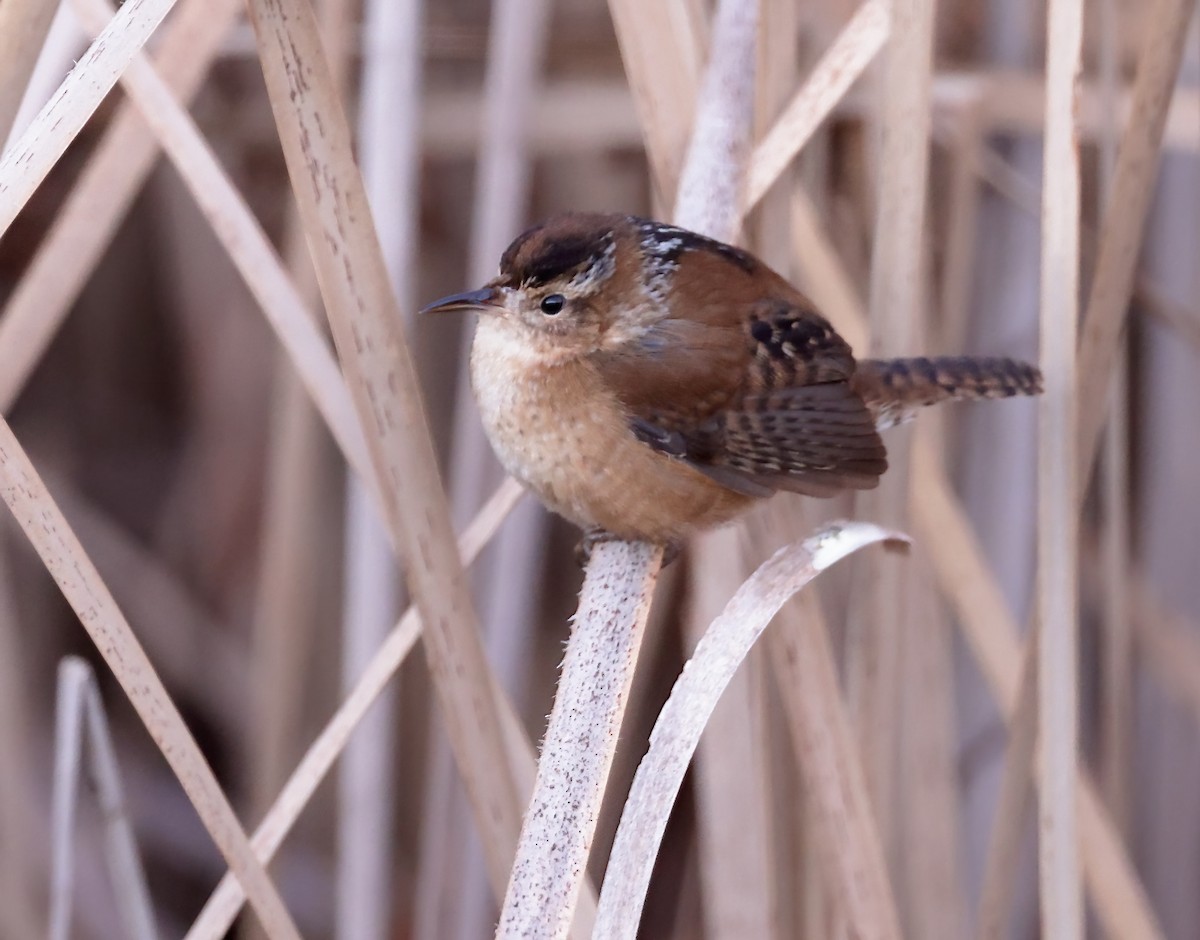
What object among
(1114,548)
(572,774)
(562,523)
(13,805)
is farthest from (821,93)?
(13,805)

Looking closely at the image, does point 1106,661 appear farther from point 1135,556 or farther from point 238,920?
point 238,920

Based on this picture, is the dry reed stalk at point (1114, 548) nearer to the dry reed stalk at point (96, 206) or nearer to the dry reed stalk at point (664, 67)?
the dry reed stalk at point (664, 67)

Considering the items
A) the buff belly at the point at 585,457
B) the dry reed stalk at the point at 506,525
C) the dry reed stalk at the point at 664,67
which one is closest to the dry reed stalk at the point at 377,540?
the dry reed stalk at the point at 506,525

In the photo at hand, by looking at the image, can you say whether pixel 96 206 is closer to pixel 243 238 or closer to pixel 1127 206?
pixel 243 238

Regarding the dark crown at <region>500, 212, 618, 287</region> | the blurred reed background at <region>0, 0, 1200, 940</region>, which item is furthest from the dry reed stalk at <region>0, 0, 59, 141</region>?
the dark crown at <region>500, 212, 618, 287</region>

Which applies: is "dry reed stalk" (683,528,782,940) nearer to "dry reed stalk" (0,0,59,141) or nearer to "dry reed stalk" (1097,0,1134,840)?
"dry reed stalk" (1097,0,1134,840)
